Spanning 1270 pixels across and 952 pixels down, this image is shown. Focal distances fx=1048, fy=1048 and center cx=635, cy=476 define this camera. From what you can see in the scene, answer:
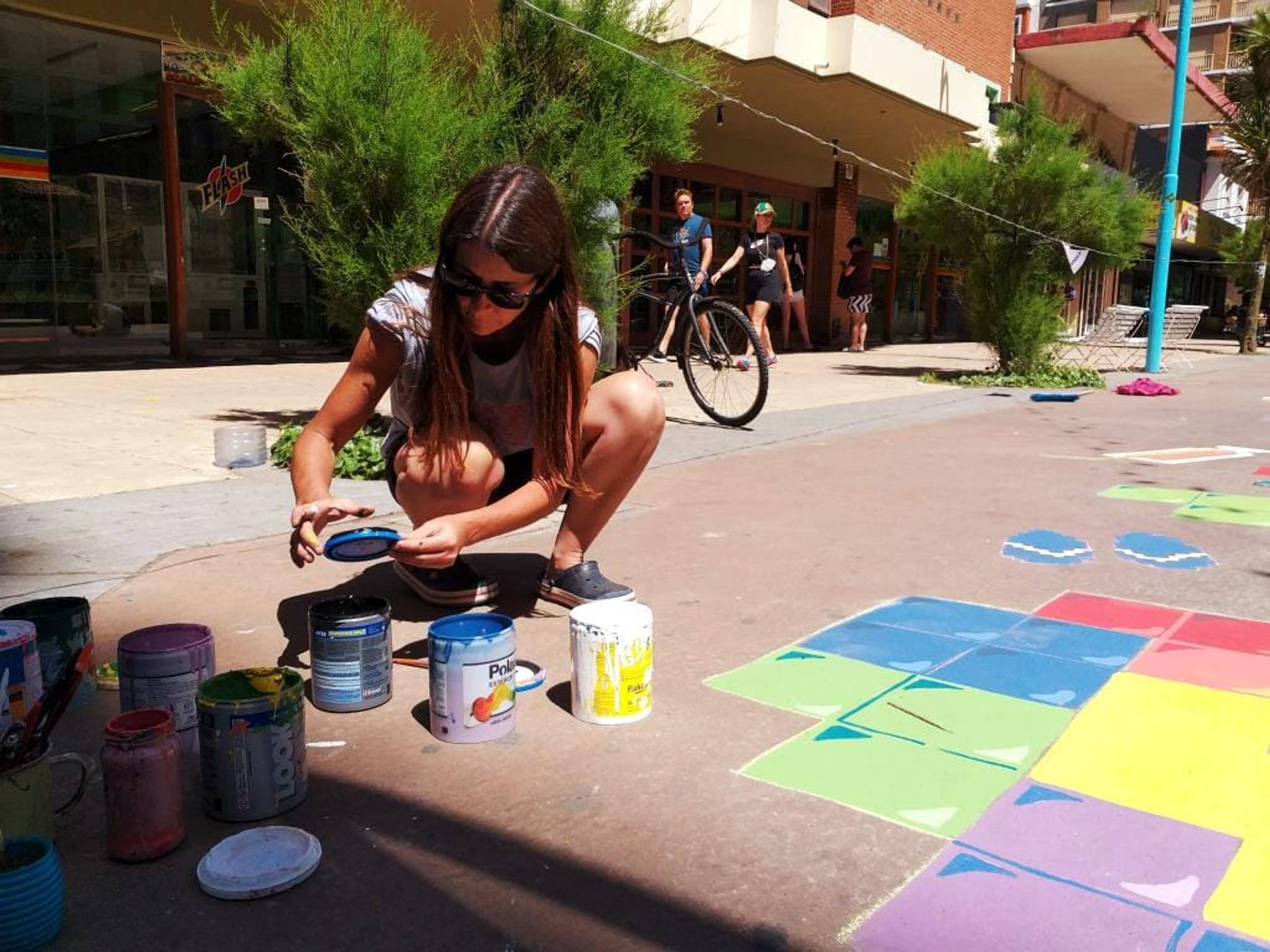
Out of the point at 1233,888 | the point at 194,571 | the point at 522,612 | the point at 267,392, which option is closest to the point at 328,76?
the point at 194,571

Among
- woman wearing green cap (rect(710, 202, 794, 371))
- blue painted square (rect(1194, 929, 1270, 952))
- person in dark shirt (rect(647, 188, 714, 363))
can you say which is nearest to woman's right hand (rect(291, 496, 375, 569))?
blue painted square (rect(1194, 929, 1270, 952))

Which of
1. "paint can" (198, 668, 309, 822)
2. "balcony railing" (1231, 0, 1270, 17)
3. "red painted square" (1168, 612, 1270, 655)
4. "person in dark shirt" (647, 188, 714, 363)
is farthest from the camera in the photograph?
"balcony railing" (1231, 0, 1270, 17)

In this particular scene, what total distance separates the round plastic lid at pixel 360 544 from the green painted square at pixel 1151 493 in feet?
13.0

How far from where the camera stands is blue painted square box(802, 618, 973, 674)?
111 inches

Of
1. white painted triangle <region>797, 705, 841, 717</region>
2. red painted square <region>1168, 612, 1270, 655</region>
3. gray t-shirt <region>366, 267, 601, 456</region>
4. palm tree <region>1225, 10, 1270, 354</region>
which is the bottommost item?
white painted triangle <region>797, 705, 841, 717</region>

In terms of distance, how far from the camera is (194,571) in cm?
359

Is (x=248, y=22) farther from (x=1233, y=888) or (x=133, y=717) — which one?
(x=1233, y=888)

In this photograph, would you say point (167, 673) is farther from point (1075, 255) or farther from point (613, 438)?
point (1075, 255)

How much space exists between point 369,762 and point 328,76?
168 inches

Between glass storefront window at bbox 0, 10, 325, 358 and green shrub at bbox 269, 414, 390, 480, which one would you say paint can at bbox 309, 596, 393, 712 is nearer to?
green shrub at bbox 269, 414, 390, 480

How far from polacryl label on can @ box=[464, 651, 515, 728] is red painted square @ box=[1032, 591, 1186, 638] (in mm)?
1795

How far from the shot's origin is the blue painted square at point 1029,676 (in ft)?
8.54

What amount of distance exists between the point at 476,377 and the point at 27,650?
4.39 feet

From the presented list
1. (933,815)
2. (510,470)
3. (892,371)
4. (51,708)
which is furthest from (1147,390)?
(51,708)
